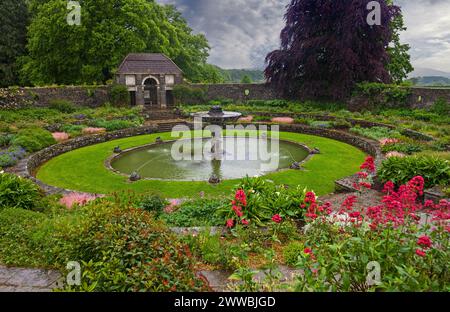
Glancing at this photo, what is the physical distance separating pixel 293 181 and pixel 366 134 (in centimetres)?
901

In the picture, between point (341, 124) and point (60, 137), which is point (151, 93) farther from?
point (341, 124)

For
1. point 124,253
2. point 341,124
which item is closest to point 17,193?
point 124,253

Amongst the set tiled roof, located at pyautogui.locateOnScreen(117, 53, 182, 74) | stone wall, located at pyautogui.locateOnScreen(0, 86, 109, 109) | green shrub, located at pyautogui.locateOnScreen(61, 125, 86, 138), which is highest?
tiled roof, located at pyautogui.locateOnScreen(117, 53, 182, 74)

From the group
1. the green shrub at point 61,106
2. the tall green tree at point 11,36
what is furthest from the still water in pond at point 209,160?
the tall green tree at point 11,36

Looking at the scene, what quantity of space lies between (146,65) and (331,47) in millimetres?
16829

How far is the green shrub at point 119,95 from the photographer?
3042 cm

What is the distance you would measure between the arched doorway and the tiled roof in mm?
1468

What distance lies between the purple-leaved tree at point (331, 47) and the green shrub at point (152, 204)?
74.4ft

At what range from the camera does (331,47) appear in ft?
90.0

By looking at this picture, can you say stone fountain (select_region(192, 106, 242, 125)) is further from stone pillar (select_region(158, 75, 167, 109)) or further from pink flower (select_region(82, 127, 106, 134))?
stone pillar (select_region(158, 75, 167, 109))

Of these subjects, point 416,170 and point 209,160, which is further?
point 209,160

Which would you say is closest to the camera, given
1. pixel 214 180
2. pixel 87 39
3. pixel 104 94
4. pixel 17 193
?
pixel 17 193

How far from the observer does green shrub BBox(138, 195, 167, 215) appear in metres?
8.75

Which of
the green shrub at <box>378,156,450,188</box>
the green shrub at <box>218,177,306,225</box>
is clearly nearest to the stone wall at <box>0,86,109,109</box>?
the green shrub at <box>218,177,306,225</box>
